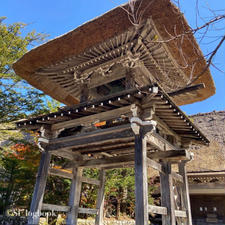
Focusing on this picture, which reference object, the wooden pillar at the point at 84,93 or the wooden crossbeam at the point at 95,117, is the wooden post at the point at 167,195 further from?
the wooden pillar at the point at 84,93

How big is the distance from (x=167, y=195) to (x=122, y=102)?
284 centimetres

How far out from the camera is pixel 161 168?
555 centimetres

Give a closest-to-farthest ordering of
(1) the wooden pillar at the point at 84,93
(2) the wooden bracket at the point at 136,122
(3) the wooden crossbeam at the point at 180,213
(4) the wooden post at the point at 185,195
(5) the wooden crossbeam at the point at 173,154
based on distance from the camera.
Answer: (2) the wooden bracket at the point at 136,122
(5) the wooden crossbeam at the point at 173,154
(3) the wooden crossbeam at the point at 180,213
(4) the wooden post at the point at 185,195
(1) the wooden pillar at the point at 84,93

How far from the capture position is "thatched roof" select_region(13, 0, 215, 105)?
513 centimetres

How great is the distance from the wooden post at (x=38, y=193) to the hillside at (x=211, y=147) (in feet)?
36.2

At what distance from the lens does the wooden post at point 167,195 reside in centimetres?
511

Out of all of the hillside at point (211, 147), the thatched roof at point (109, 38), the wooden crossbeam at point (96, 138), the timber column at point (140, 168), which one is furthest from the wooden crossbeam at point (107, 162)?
the hillside at point (211, 147)

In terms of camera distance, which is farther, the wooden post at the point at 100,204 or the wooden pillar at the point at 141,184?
the wooden post at the point at 100,204

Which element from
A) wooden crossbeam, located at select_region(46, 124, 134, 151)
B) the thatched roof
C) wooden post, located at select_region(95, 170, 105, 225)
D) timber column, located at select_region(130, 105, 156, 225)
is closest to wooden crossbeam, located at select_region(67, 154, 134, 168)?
wooden crossbeam, located at select_region(46, 124, 134, 151)

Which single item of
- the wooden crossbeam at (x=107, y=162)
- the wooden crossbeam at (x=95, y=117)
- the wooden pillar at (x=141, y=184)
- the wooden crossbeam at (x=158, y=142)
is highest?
the wooden crossbeam at (x=95, y=117)

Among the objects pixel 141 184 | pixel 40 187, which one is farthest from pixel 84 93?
pixel 141 184

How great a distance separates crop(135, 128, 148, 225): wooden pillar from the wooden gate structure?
0.06ft

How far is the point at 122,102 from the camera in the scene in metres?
4.77

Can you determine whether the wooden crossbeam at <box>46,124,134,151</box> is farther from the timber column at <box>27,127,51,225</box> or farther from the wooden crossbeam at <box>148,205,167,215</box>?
the wooden crossbeam at <box>148,205,167,215</box>
